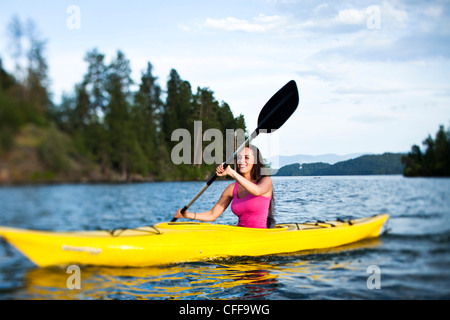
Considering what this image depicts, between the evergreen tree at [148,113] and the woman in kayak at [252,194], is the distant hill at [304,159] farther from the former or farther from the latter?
the evergreen tree at [148,113]

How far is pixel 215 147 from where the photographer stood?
22.7ft

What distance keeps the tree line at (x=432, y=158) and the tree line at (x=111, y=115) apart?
2.67 metres

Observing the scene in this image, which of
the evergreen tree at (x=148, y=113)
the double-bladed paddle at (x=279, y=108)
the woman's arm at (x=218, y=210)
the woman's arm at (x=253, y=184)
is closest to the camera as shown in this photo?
the woman's arm at (x=253, y=184)

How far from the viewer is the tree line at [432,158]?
3.39 meters

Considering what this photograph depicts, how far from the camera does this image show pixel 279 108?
4.71 meters

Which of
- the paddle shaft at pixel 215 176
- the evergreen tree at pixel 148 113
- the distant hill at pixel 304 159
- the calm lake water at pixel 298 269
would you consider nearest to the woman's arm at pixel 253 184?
the paddle shaft at pixel 215 176

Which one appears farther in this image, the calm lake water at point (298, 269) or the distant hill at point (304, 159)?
the distant hill at point (304, 159)

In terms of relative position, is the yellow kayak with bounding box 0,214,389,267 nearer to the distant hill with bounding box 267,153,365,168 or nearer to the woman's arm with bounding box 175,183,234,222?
the woman's arm with bounding box 175,183,234,222

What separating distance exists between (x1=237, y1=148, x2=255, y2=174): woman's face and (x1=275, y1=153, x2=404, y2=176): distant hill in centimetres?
107

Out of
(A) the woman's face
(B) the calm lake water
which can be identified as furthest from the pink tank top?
(B) the calm lake water

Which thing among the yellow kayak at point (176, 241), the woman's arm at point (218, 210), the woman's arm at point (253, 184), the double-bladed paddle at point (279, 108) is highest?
the double-bladed paddle at point (279, 108)

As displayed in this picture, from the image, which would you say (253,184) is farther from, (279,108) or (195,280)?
(279,108)

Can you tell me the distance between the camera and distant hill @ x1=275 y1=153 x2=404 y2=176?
4.10 metres

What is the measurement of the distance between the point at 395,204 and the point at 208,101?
3.64m
